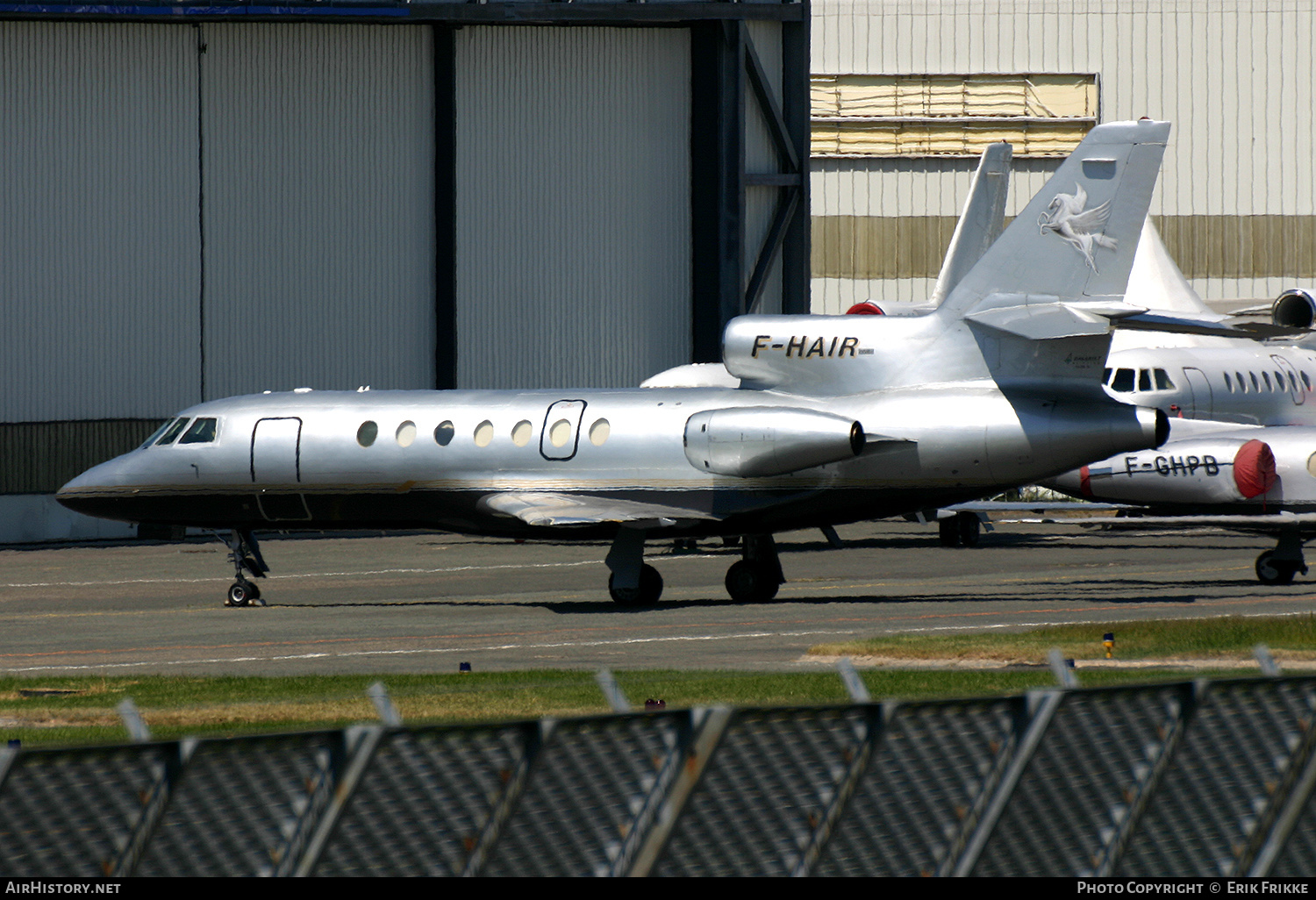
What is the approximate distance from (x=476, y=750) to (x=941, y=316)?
20743mm

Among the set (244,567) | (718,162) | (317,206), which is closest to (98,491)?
(244,567)

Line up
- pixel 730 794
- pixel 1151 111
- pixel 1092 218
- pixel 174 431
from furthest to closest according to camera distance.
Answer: pixel 1151 111, pixel 174 431, pixel 1092 218, pixel 730 794

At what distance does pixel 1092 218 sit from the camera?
26.3 m

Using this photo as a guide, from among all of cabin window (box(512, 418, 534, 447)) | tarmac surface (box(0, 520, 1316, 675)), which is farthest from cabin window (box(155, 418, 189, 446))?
cabin window (box(512, 418, 534, 447))

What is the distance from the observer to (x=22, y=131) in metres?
46.0

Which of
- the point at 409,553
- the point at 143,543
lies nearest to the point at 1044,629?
the point at 409,553

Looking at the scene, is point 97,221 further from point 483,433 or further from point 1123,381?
point 1123,381

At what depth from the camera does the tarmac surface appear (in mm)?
22156

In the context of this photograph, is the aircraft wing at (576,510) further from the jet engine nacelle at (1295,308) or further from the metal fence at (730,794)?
the jet engine nacelle at (1295,308)

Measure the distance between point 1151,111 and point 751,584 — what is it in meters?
37.2

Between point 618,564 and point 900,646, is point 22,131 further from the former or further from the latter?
point 900,646

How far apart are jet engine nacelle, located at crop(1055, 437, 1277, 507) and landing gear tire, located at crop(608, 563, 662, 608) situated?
8.38 meters

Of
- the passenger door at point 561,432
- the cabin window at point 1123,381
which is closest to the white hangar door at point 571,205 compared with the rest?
the cabin window at point 1123,381

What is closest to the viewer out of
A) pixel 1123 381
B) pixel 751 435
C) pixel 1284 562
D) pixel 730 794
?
pixel 730 794
